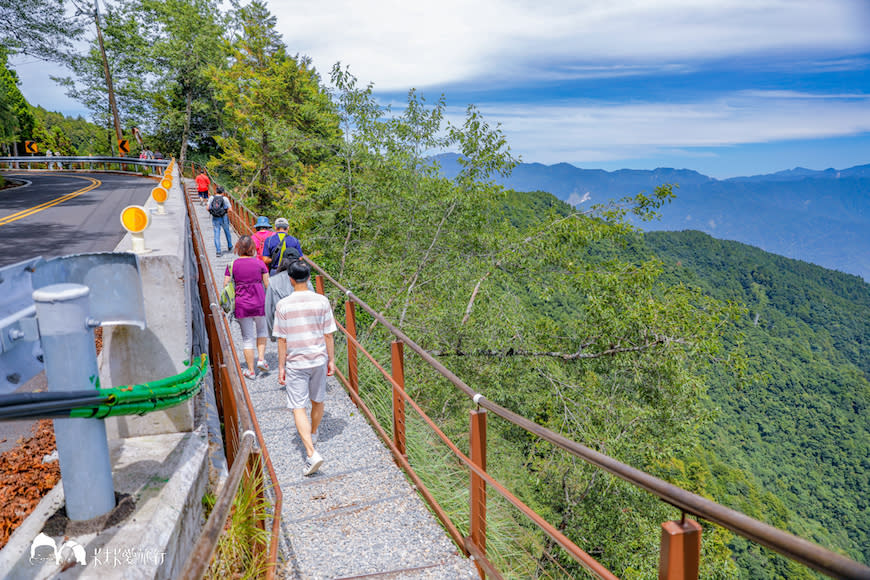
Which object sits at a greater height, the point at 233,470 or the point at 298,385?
the point at 233,470

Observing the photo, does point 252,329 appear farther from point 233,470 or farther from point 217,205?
point 217,205

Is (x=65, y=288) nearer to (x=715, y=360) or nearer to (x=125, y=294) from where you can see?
(x=125, y=294)

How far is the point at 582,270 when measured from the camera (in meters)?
12.9

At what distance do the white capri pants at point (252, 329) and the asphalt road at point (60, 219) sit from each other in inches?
168

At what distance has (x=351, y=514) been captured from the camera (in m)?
3.79

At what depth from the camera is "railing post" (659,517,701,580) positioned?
155 cm

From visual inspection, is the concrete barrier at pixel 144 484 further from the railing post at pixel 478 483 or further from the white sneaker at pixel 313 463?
the railing post at pixel 478 483

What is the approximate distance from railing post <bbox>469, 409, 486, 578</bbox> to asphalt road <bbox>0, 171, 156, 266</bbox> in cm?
827

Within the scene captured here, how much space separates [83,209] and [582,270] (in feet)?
49.1

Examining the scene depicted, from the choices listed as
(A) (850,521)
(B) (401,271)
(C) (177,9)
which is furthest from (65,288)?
(A) (850,521)

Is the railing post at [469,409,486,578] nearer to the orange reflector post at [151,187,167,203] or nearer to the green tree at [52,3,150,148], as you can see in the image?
the orange reflector post at [151,187,167,203]

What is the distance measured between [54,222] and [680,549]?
16.0m

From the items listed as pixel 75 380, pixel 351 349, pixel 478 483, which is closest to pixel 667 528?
pixel 478 483

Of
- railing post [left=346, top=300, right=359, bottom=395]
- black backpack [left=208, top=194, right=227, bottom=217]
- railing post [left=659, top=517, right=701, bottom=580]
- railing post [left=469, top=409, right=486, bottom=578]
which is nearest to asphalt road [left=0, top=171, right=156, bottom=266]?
black backpack [left=208, top=194, right=227, bottom=217]
